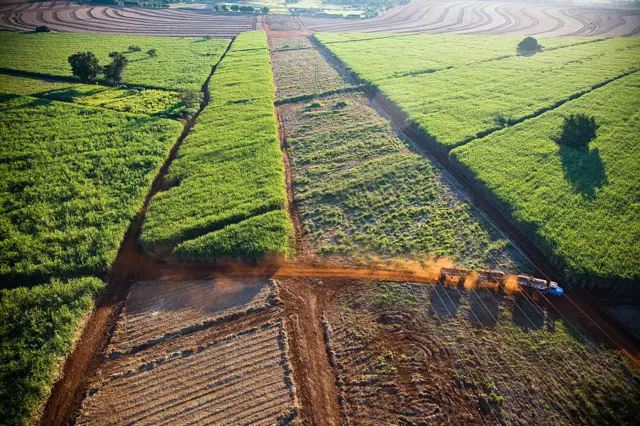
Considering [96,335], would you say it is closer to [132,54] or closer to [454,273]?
[454,273]

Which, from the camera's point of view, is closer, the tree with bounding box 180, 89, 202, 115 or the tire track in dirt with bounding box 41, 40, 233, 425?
the tire track in dirt with bounding box 41, 40, 233, 425

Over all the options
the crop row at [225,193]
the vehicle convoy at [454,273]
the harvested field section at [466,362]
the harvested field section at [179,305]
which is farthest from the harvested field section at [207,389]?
the vehicle convoy at [454,273]

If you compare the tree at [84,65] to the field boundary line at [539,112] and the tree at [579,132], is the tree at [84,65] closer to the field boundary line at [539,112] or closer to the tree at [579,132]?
the field boundary line at [539,112]

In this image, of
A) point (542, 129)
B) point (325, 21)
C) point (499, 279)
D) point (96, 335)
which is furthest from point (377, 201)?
point (325, 21)

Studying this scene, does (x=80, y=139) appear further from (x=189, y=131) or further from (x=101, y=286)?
(x=101, y=286)

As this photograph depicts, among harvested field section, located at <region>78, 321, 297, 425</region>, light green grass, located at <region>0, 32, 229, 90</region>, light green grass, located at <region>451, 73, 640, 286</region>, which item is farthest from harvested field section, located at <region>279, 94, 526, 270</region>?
light green grass, located at <region>0, 32, 229, 90</region>

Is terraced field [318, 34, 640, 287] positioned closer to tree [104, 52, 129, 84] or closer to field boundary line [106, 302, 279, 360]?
field boundary line [106, 302, 279, 360]

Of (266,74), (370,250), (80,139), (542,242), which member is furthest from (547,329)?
(266,74)

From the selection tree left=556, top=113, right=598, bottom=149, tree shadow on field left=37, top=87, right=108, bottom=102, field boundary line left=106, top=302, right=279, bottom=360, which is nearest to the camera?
field boundary line left=106, top=302, right=279, bottom=360
